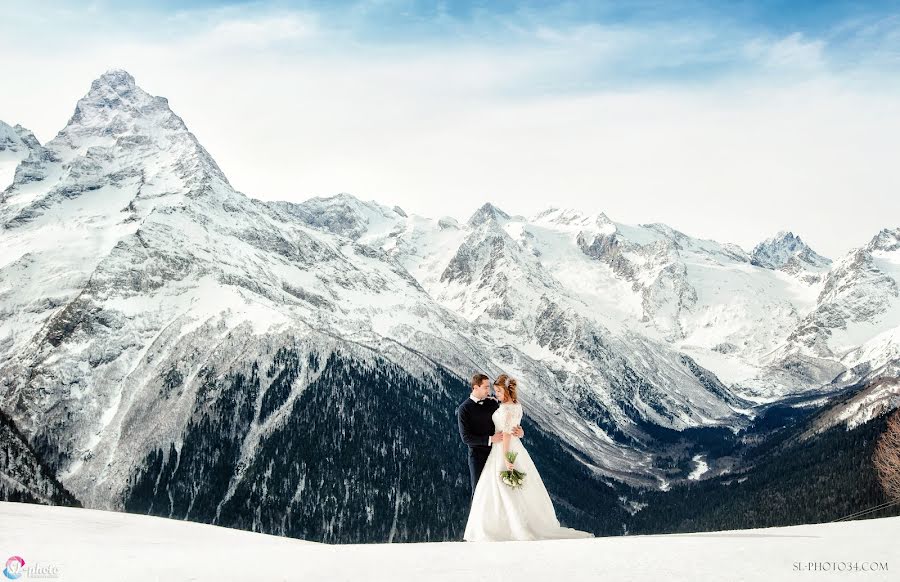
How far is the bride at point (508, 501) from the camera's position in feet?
96.1

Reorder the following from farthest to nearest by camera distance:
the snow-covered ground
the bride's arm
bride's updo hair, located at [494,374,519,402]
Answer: the bride's arm, bride's updo hair, located at [494,374,519,402], the snow-covered ground

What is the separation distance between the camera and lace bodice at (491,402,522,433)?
29656mm

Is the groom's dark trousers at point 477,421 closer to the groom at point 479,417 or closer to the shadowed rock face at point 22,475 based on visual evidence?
the groom at point 479,417

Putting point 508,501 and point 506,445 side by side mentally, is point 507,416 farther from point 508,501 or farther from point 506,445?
point 508,501

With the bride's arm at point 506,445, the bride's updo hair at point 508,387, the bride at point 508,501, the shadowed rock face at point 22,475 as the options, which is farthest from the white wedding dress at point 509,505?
the shadowed rock face at point 22,475

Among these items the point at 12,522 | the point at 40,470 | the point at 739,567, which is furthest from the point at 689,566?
the point at 40,470

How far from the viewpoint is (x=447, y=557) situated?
2209 cm

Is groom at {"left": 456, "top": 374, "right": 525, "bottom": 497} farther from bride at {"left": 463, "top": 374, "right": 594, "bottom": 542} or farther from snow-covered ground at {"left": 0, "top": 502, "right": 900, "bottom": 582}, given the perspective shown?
snow-covered ground at {"left": 0, "top": 502, "right": 900, "bottom": 582}

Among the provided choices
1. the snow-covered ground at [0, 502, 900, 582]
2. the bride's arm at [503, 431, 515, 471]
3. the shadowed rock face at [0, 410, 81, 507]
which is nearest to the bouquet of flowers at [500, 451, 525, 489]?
the bride's arm at [503, 431, 515, 471]

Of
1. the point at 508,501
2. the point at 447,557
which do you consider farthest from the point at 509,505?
the point at 447,557

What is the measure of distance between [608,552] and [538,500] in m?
7.88

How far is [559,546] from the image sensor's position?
2378cm

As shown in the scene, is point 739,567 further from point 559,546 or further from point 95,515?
point 95,515

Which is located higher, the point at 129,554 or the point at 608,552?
the point at 608,552
